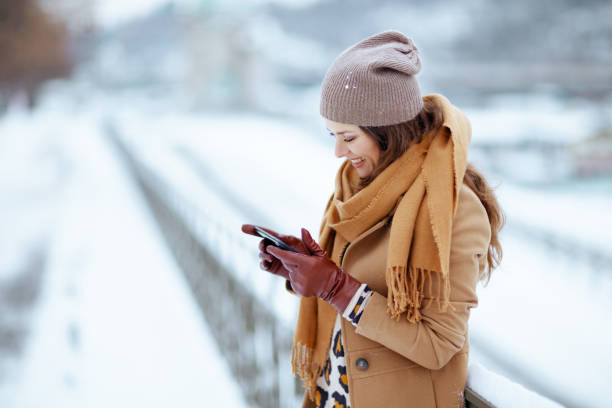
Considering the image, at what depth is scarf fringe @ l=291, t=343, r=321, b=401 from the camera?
1.47 m

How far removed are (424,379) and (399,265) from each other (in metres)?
0.35

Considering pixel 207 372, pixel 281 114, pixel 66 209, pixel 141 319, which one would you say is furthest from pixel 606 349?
pixel 281 114

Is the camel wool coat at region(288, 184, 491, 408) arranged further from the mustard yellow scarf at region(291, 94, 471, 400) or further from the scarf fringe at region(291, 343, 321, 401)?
the scarf fringe at region(291, 343, 321, 401)

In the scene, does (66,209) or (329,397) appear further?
(66,209)

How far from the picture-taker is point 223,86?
33188 mm

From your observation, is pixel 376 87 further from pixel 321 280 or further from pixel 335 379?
pixel 335 379

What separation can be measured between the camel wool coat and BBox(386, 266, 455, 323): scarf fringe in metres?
0.01

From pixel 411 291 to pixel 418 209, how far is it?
0.64ft

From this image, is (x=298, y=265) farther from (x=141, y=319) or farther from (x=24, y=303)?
(x=24, y=303)

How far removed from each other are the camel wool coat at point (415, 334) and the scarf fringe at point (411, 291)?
15mm

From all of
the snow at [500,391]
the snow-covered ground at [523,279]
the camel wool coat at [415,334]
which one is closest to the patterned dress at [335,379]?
the camel wool coat at [415,334]

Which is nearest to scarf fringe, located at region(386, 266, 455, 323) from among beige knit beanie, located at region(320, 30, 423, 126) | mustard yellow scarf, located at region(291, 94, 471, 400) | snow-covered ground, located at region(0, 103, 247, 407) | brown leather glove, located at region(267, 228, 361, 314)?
mustard yellow scarf, located at region(291, 94, 471, 400)

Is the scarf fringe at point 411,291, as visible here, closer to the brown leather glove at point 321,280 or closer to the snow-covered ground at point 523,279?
the brown leather glove at point 321,280

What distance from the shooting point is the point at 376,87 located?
1.20 metres
